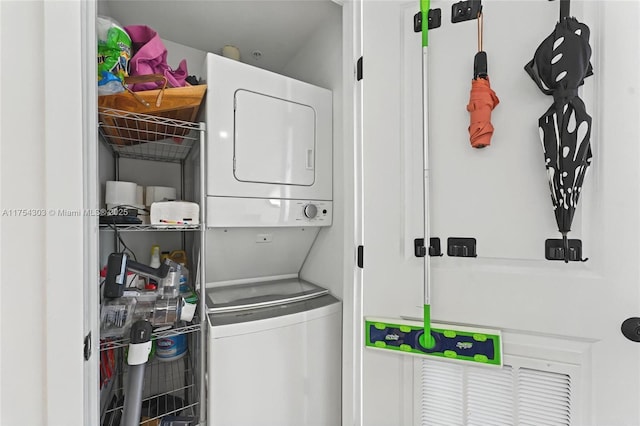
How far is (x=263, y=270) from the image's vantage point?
180 cm

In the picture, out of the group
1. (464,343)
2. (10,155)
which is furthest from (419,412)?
(10,155)

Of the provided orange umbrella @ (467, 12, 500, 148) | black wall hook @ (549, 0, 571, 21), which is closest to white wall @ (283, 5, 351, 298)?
orange umbrella @ (467, 12, 500, 148)

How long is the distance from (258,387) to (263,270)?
682 millimetres

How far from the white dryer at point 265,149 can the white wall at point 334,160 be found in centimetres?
5

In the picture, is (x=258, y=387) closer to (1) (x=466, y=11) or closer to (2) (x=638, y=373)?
(2) (x=638, y=373)

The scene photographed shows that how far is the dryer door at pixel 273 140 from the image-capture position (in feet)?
4.61

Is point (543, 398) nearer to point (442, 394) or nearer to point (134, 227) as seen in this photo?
point (442, 394)

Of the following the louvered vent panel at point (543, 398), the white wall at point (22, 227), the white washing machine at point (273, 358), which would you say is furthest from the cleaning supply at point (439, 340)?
the white wall at point (22, 227)

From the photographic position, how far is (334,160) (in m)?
1.72

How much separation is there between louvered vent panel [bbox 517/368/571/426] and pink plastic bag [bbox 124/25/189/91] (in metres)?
1.86

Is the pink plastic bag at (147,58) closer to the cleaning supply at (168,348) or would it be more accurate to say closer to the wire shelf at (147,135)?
the wire shelf at (147,135)

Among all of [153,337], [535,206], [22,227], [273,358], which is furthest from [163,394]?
[535,206]

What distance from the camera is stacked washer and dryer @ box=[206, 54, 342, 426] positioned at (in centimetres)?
126

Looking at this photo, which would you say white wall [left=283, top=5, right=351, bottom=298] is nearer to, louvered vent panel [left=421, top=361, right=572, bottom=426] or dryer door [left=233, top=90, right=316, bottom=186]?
dryer door [left=233, top=90, right=316, bottom=186]
